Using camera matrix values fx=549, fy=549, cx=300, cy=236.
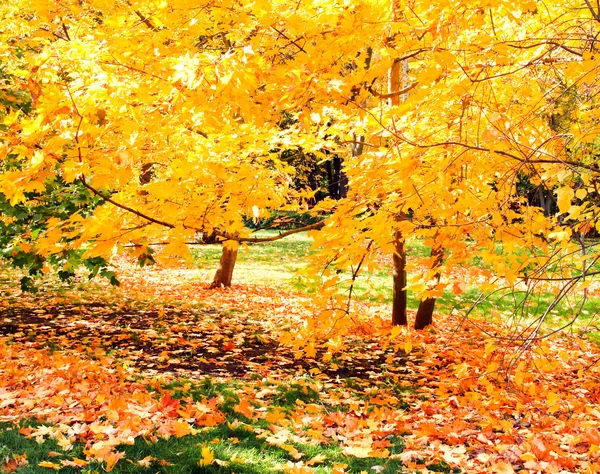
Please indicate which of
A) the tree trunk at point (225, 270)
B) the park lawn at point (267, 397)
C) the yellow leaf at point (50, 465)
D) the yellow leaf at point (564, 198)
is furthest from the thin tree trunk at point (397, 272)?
the yellow leaf at point (50, 465)

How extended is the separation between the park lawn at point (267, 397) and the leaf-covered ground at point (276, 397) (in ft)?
0.05

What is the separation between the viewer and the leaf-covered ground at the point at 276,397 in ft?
11.5

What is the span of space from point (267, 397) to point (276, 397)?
84 millimetres

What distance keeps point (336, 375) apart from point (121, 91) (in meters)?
3.90

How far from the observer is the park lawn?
3.44 meters

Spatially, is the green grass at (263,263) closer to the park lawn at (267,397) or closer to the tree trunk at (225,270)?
the tree trunk at (225,270)

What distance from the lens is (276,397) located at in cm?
506

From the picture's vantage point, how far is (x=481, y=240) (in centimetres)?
371

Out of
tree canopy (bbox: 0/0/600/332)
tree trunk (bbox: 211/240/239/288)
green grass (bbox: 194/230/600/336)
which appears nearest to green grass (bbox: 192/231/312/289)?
green grass (bbox: 194/230/600/336)

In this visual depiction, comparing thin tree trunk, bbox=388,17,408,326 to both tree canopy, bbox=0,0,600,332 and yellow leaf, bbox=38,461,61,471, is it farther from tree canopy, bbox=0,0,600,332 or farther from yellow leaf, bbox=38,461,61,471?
yellow leaf, bbox=38,461,61,471

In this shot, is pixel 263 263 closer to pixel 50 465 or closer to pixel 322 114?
pixel 322 114

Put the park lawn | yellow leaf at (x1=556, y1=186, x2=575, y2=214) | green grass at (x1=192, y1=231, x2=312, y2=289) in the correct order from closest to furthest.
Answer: yellow leaf at (x1=556, y1=186, x2=575, y2=214) → the park lawn → green grass at (x1=192, y1=231, x2=312, y2=289)

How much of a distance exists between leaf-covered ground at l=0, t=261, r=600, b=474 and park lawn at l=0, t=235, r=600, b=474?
2cm

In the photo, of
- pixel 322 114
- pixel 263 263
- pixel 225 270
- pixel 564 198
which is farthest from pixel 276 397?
pixel 263 263
